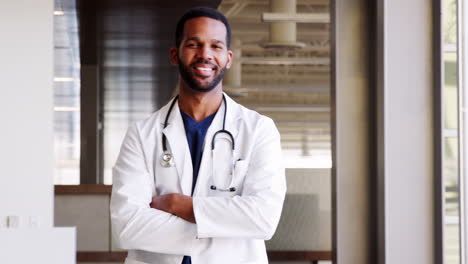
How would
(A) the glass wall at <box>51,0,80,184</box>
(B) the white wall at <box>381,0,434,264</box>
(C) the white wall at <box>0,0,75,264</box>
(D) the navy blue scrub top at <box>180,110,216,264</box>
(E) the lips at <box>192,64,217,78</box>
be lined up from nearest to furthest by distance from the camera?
(E) the lips at <box>192,64,217,78</box> < (D) the navy blue scrub top at <box>180,110,216,264</box> < (B) the white wall at <box>381,0,434,264</box> < (C) the white wall at <box>0,0,75,264</box> < (A) the glass wall at <box>51,0,80,184</box>

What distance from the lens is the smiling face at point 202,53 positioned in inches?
80.1

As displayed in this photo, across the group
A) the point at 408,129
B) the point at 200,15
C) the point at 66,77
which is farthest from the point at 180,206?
the point at 66,77

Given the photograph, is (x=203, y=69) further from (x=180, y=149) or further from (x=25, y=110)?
(x=25, y=110)

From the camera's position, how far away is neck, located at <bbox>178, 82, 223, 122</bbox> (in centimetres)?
210

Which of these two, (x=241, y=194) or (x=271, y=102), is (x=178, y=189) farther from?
(x=271, y=102)

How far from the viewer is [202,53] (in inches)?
80.0

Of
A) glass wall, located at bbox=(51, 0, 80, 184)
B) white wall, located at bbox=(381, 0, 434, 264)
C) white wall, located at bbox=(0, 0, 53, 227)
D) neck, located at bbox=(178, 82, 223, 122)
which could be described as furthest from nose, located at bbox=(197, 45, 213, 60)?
glass wall, located at bbox=(51, 0, 80, 184)

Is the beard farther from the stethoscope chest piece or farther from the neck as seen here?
the stethoscope chest piece

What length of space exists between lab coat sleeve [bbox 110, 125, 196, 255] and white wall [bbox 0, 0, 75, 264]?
79.3 inches

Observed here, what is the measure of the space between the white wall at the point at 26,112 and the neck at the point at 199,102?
6.96 feet

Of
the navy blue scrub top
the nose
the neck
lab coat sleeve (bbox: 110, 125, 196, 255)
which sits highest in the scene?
the nose

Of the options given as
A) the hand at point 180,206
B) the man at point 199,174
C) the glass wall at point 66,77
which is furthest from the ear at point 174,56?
the glass wall at point 66,77

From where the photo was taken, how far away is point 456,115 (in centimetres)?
336

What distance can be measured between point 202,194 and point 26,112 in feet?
7.32
